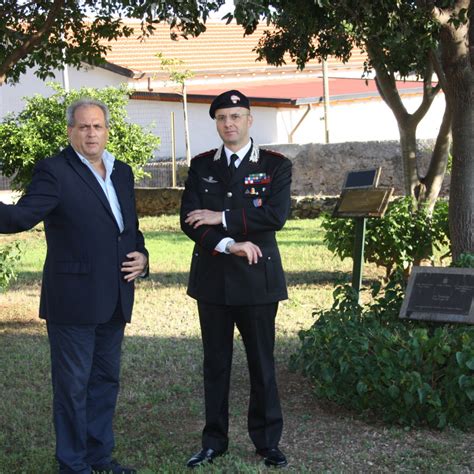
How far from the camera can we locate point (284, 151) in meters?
23.2

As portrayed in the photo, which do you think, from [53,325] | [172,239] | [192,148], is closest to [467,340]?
[53,325]

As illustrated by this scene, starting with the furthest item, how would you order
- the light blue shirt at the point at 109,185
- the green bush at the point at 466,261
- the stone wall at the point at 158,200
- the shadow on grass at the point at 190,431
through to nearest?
the stone wall at the point at 158,200 < the green bush at the point at 466,261 < the shadow on grass at the point at 190,431 < the light blue shirt at the point at 109,185

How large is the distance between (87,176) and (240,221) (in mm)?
746

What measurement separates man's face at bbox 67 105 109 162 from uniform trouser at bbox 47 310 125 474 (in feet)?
2.57

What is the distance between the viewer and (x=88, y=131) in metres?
4.66

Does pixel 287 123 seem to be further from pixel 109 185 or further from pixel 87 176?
pixel 87 176

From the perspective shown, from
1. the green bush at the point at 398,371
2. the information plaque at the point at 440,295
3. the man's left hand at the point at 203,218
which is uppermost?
the man's left hand at the point at 203,218

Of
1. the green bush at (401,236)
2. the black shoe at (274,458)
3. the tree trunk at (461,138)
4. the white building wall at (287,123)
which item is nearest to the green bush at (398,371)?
the black shoe at (274,458)

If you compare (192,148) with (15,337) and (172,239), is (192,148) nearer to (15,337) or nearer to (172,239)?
(172,239)

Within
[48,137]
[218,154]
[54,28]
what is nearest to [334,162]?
[48,137]

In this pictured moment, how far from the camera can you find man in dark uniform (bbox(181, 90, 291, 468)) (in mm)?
4855

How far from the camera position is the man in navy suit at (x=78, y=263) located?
4.62 m

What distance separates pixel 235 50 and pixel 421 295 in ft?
92.2

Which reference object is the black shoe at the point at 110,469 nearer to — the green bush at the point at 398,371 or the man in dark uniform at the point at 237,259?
the man in dark uniform at the point at 237,259
